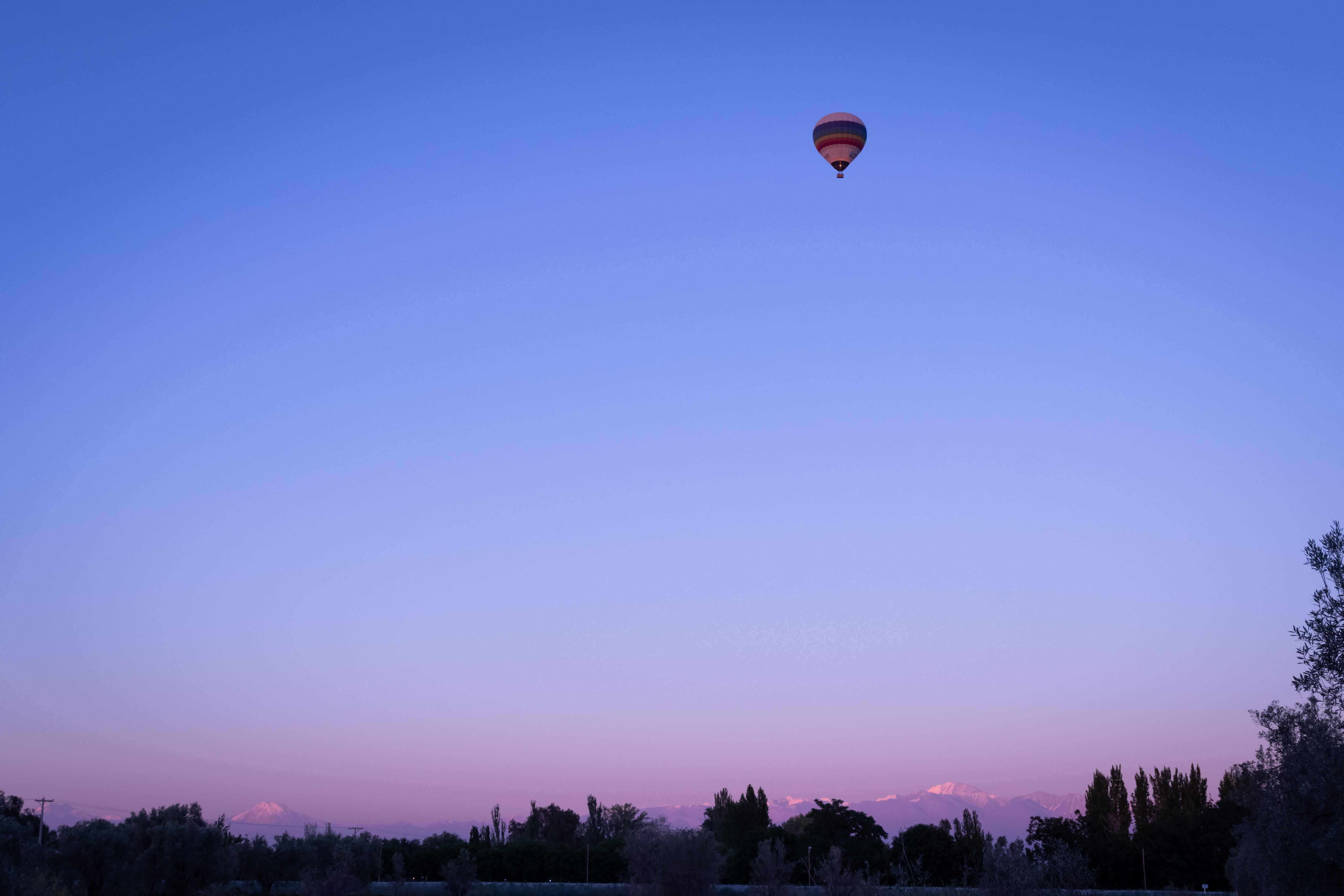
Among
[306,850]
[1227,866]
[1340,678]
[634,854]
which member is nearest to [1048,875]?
[1340,678]

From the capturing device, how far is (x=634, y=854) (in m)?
62.6

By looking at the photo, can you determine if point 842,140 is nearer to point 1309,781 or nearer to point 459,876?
point 1309,781

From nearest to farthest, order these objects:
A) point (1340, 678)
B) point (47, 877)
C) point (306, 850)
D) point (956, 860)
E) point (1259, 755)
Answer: point (1340, 678) → point (1259, 755) → point (47, 877) → point (306, 850) → point (956, 860)

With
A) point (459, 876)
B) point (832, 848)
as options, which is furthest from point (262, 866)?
point (832, 848)

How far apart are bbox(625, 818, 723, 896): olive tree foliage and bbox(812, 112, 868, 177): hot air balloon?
38857 millimetres

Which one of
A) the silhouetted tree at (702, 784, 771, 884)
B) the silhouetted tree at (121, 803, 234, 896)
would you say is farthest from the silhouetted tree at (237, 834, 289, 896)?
the silhouetted tree at (702, 784, 771, 884)

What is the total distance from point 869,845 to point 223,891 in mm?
58401

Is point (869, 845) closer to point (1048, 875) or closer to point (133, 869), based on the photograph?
point (133, 869)

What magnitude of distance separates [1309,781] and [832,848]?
57924 mm

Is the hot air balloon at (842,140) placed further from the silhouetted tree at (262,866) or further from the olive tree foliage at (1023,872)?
the silhouetted tree at (262,866)

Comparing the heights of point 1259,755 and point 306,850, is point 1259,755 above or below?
above

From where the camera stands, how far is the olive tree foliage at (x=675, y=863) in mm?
61156

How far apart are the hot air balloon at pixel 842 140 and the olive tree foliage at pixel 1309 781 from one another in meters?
44.8

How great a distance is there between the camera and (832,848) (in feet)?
273
